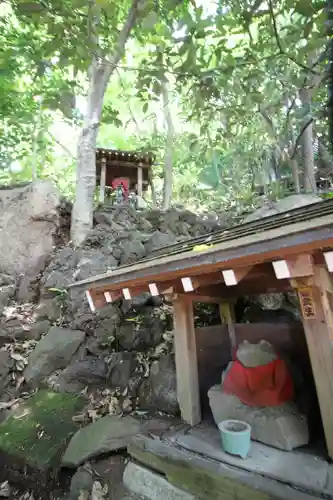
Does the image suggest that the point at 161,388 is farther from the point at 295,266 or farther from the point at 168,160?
the point at 168,160

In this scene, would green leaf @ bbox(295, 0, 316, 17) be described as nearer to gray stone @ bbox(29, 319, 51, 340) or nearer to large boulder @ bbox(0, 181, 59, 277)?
gray stone @ bbox(29, 319, 51, 340)

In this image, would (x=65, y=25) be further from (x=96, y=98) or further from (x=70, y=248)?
(x=96, y=98)

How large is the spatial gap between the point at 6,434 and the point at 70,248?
17.0ft

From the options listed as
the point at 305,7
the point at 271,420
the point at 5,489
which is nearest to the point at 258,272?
the point at 271,420

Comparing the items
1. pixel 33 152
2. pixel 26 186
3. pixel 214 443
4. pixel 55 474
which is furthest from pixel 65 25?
pixel 33 152

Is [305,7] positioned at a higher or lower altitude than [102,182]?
lower

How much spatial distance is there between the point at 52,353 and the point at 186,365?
331 cm

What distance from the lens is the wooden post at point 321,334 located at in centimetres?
277

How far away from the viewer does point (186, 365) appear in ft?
13.1

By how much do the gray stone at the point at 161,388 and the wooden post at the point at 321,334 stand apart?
226 cm

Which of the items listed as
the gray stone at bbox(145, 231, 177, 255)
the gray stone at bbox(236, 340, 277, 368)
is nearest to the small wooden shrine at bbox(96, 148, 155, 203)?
the gray stone at bbox(145, 231, 177, 255)

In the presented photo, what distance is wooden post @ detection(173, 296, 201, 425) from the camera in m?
3.99

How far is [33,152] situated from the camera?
42.0 ft

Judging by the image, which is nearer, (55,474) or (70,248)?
(55,474)
